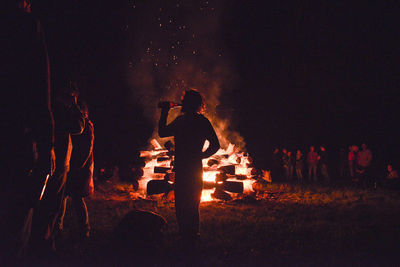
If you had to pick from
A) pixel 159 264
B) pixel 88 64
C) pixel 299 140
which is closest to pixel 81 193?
pixel 159 264

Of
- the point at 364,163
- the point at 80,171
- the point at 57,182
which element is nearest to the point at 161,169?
the point at 80,171

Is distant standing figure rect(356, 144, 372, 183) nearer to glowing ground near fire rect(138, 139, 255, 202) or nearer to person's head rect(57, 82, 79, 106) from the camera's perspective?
glowing ground near fire rect(138, 139, 255, 202)

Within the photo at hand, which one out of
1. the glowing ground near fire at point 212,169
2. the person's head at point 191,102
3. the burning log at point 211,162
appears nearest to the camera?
the person's head at point 191,102

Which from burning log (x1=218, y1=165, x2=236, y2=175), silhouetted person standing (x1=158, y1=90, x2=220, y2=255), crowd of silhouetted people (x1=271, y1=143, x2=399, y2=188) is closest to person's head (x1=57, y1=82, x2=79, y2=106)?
silhouetted person standing (x1=158, y1=90, x2=220, y2=255)

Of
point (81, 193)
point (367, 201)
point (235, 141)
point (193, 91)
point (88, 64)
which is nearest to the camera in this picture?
point (193, 91)

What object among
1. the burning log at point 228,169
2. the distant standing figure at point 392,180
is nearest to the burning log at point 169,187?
the burning log at point 228,169

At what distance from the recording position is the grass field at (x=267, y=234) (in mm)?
3717

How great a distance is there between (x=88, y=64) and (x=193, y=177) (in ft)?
59.9

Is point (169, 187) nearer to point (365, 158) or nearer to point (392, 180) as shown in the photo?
point (392, 180)

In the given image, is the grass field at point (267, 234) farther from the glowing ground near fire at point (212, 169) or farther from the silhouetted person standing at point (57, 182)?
the glowing ground near fire at point (212, 169)

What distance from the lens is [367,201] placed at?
797 cm

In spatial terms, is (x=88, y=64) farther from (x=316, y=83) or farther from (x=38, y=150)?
(x=316, y=83)

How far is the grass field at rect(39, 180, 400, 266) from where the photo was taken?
3.72 metres

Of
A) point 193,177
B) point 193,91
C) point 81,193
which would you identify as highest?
point 193,91
